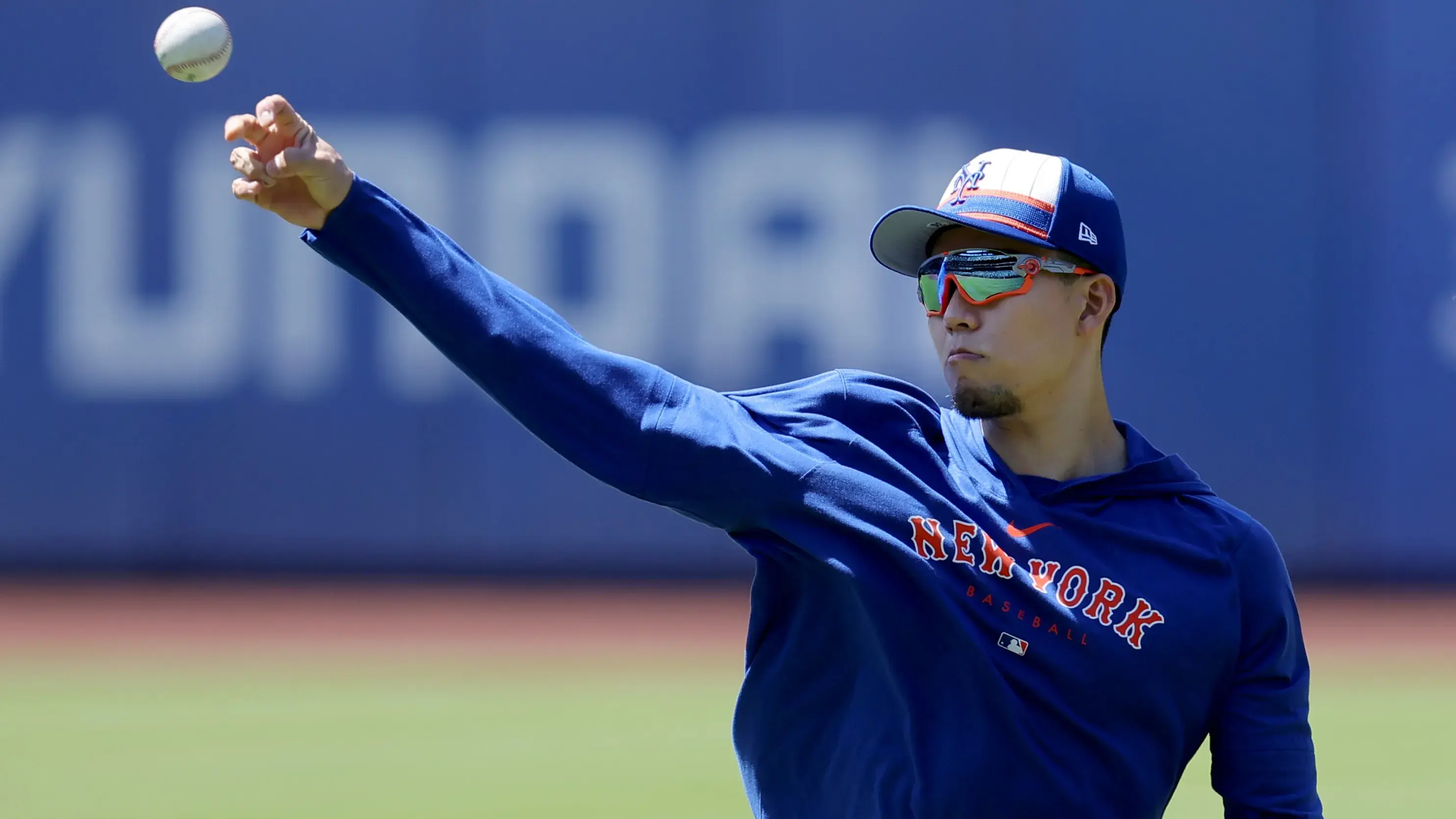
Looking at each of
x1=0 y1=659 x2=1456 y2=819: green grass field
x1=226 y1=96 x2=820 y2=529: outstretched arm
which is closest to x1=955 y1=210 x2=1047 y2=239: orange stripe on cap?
x1=226 y1=96 x2=820 y2=529: outstretched arm

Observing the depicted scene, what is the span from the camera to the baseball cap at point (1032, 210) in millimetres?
2561

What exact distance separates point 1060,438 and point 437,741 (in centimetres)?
481

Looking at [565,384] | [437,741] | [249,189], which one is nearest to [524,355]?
[565,384]

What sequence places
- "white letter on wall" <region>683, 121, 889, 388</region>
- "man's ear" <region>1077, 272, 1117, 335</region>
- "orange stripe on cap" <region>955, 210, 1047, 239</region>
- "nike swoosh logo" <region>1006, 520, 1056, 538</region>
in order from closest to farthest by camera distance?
"nike swoosh logo" <region>1006, 520, 1056, 538</region>
"orange stripe on cap" <region>955, 210, 1047, 239</region>
"man's ear" <region>1077, 272, 1117, 335</region>
"white letter on wall" <region>683, 121, 889, 388</region>

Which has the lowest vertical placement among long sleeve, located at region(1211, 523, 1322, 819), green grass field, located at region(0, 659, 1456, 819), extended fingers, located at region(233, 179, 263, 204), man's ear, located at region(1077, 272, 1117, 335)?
green grass field, located at region(0, 659, 1456, 819)

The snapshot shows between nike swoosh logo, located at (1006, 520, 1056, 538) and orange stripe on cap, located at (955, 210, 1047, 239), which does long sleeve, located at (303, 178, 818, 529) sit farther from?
orange stripe on cap, located at (955, 210, 1047, 239)

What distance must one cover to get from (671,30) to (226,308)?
4133mm

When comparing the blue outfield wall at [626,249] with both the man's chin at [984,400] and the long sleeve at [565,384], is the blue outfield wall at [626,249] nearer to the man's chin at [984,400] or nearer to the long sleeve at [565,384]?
the man's chin at [984,400]

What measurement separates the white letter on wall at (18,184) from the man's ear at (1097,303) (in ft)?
36.5

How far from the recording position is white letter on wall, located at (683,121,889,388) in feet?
39.2

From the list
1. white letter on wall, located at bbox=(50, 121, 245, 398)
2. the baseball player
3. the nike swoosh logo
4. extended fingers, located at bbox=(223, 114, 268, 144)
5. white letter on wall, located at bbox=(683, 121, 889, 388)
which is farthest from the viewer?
white letter on wall, located at bbox=(683, 121, 889, 388)

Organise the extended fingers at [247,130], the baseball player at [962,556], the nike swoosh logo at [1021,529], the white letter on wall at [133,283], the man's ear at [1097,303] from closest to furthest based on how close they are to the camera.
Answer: the extended fingers at [247,130] → the baseball player at [962,556] → the nike swoosh logo at [1021,529] → the man's ear at [1097,303] → the white letter on wall at [133,283]

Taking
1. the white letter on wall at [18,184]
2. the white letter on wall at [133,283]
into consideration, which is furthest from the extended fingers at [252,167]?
the white letter on wall at [18,184]

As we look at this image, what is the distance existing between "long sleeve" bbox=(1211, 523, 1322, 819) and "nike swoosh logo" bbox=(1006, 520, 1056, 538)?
1.08 feet
